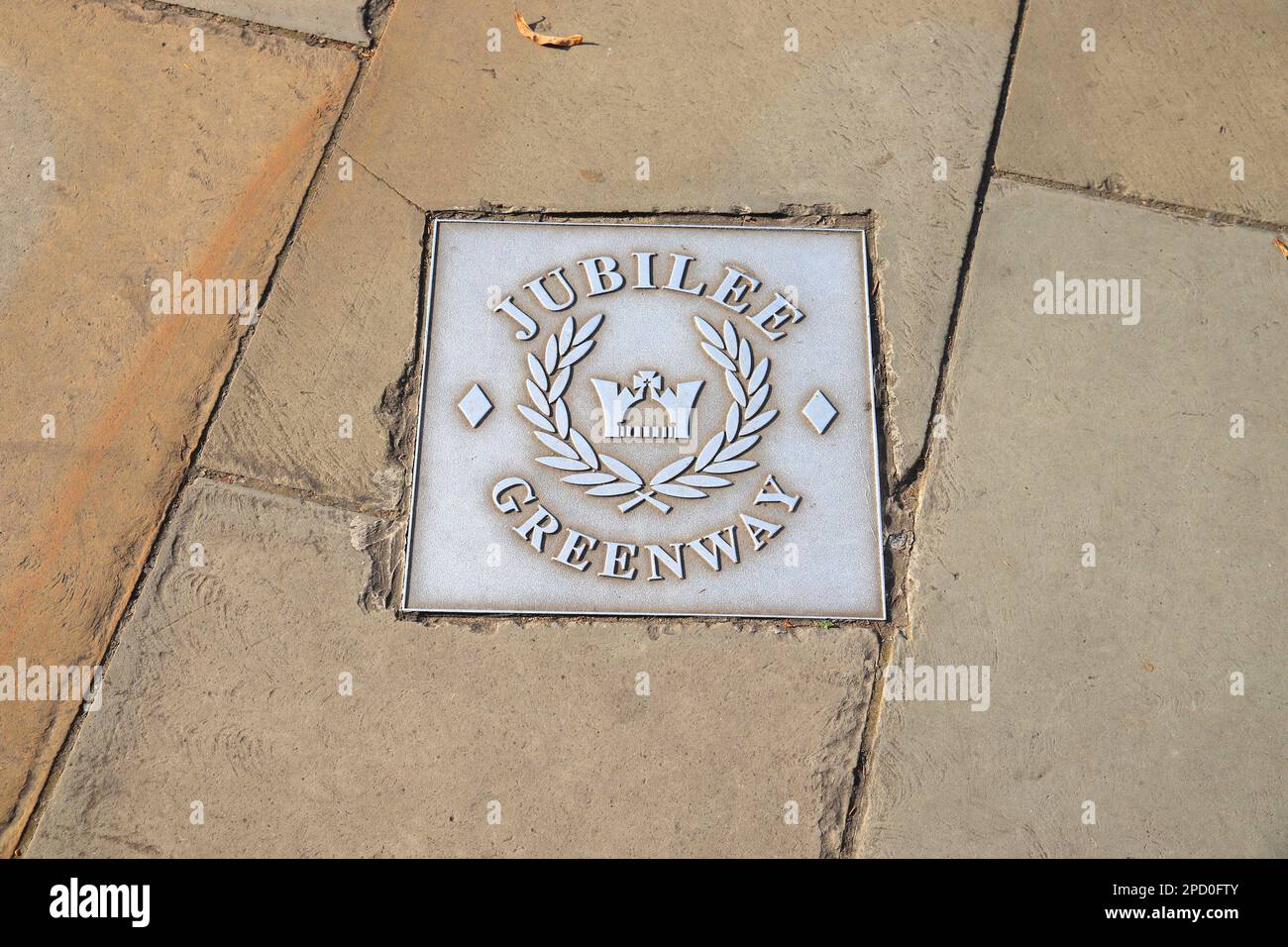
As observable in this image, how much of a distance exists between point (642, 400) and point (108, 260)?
1.89 metres

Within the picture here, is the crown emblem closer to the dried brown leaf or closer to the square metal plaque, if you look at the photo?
the square metal plaque

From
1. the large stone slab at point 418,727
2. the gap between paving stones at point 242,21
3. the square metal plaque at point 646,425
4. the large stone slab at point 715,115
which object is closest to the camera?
the large stone slab at point 418,727

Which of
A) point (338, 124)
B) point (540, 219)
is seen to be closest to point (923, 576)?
point (540, 219)

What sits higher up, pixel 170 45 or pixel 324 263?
pixel 170 45

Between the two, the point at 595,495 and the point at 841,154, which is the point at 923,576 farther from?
the point at 841,154

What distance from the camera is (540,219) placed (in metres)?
3.12

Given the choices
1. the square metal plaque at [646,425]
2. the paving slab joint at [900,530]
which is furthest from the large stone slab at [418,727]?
the square metal plaque at [646,425]

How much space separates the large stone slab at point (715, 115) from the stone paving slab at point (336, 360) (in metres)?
0.18

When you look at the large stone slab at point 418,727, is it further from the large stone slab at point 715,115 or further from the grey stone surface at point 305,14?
the grey stone surface at point 305,14

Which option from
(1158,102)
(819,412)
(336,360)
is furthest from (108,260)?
(1158,102)

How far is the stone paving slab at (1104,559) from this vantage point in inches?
105

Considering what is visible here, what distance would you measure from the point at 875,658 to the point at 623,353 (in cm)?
125

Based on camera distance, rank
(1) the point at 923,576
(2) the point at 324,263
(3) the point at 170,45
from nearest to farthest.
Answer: (1) the point at 923,576, (2) the point at 324,263, (3) the point at 170,45
